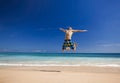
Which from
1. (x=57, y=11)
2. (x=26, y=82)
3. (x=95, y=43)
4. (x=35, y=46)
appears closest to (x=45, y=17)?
(x=57, y=11)

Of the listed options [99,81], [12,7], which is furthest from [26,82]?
[12,7]

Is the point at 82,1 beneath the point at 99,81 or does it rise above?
above

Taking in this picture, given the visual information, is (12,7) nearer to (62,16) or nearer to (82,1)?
(62,16)

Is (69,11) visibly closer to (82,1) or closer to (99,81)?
(82,1)

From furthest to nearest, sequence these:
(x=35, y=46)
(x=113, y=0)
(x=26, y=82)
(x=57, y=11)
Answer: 1. (x=35, y=46)
2. (x=57, y=11)
3. (x=113, y=0)
4. (x=26, y=82)

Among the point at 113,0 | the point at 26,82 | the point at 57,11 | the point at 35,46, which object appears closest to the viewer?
the point at 26,82

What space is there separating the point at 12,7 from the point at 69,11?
202 centimetres

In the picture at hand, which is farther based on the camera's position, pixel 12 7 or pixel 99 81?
pixel 12 7

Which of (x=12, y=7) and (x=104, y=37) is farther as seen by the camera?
(x=12, y=7)

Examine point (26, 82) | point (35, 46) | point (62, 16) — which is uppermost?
point (62, 16)

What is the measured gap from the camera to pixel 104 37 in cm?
638

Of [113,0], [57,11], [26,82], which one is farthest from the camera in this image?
[57,11]

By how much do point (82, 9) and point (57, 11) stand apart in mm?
832

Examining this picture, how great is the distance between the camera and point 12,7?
22.4 ft
